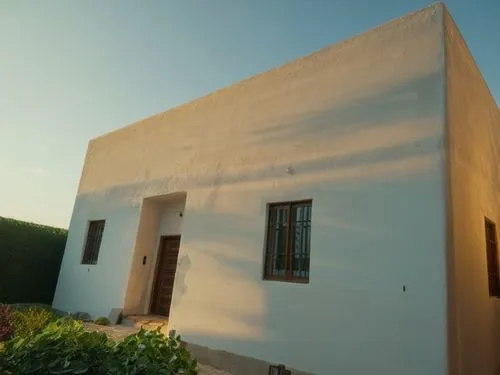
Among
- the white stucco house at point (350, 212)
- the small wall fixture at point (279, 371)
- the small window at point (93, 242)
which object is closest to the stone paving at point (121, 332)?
the white stucco house at point (350, 212)

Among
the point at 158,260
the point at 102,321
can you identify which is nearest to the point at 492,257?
the point at 158,260

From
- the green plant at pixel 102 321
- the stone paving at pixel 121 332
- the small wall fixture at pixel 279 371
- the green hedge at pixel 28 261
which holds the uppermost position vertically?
the green hedge at pixel 28 261

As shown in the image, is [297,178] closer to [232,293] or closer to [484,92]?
[232,293]

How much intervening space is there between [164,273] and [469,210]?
680 cm

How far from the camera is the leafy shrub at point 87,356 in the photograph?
4059 millimetres

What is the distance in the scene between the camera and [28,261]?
35.8 feet

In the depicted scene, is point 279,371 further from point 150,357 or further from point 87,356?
point 87,356

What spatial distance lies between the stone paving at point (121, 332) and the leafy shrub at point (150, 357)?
0.87 m

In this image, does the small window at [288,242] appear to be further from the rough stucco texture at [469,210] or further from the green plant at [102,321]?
the green plant at [102,321]

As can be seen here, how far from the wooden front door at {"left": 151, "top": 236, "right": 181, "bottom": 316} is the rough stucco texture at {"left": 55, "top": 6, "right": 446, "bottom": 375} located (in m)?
0.85

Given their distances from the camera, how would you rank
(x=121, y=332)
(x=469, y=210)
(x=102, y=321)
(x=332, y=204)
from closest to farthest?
(x=469, y=210), (x=332, y=204), (x=121, y=332), (x=102, y=321)

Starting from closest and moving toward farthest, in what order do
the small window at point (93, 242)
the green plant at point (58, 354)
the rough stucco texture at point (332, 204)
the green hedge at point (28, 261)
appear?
the green plant at point (58, 354)
the rough stucco texture at point (332, 204)
the small window at point (93, 242)
the green hedge at point (28, 261)

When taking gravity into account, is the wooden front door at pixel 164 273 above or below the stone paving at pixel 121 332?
above

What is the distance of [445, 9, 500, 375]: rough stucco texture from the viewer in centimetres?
440
